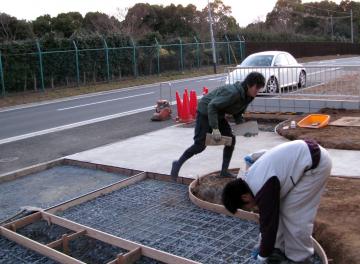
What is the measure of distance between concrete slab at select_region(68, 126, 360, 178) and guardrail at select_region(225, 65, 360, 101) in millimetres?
2625

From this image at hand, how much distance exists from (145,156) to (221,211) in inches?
122

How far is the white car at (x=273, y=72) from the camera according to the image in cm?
1214

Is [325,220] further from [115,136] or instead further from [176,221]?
[115,136]

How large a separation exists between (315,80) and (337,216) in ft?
30.0

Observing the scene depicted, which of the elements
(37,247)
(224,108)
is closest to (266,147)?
(224,108)

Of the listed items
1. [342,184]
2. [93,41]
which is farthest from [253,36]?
[342,184]

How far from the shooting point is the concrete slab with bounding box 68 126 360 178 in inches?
289

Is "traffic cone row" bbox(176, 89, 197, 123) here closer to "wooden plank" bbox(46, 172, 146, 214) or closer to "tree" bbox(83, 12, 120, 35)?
"wooden plank" bbox(46, 172, 146, 214)

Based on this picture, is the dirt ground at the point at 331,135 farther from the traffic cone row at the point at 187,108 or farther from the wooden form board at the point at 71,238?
the wooden form board at the point at 71,238

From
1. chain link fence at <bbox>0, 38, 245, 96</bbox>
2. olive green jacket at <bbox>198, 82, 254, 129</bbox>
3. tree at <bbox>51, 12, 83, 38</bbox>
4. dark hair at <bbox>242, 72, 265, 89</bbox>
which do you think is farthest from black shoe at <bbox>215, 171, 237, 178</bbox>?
tree at <bbox>51, 12, 83, 38</bbox>

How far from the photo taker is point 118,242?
16.0 ft

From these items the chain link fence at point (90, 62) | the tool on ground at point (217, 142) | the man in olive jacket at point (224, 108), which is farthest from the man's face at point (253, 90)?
the chain link fence at point (90, 62)

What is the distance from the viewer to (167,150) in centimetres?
891

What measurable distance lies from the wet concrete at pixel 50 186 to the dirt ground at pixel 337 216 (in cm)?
186
